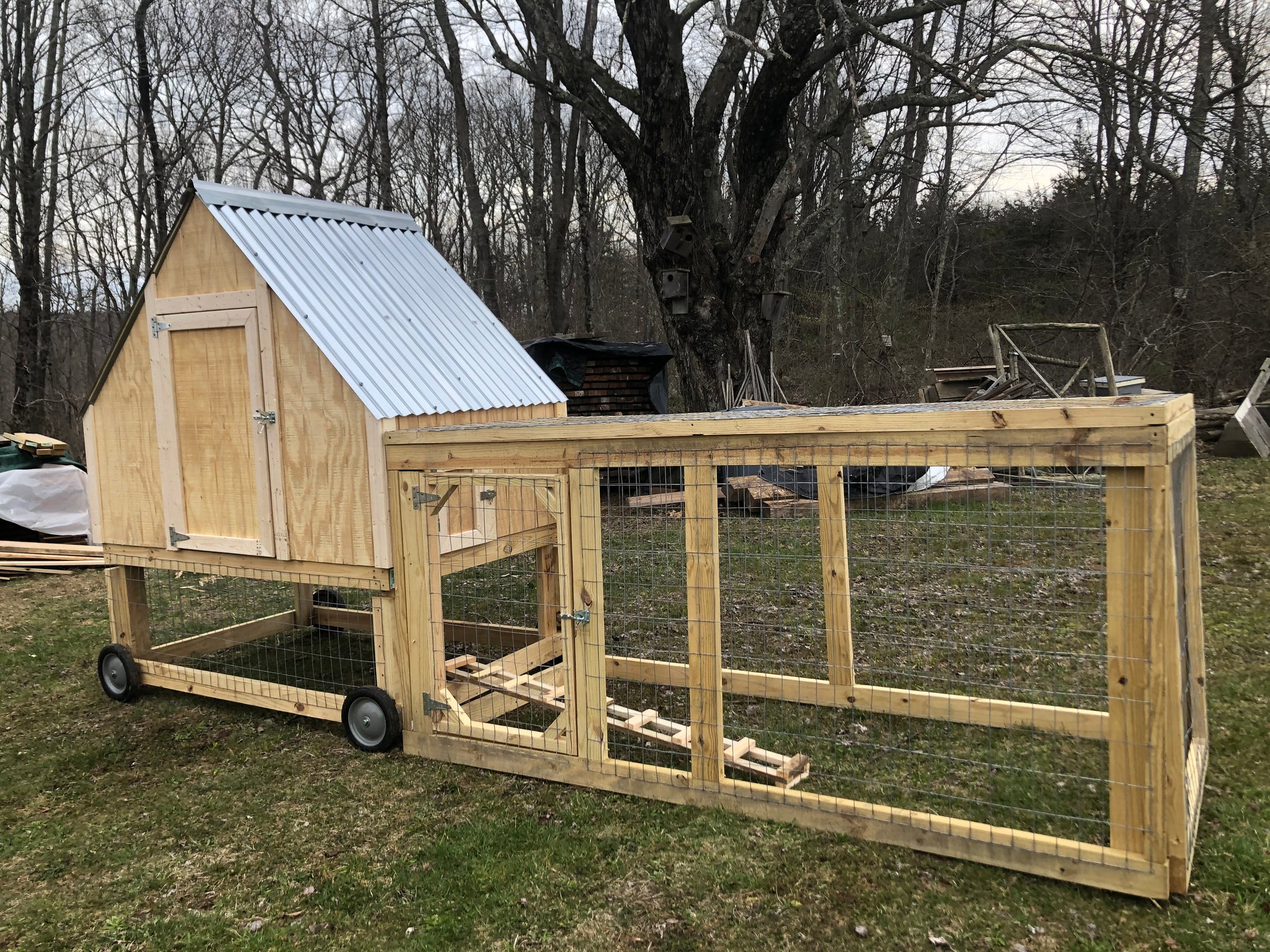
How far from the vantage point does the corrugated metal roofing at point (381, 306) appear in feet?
Answer: 16.4

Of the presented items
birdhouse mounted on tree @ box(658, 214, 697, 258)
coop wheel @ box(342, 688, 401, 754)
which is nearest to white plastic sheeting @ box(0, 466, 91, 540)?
birdhouse mounted on tree @ box(658, 214, 697, 258)

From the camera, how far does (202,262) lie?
5.33 meters

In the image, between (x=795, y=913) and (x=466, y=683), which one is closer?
(x=795, y=913)

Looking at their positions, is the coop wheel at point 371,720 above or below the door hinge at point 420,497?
below

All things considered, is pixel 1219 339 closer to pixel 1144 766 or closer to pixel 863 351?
pixel 863 351

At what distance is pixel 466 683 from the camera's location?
5.35 m

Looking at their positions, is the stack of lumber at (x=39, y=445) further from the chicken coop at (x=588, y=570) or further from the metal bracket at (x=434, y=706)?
the metal bracket at (x=434, y=706)

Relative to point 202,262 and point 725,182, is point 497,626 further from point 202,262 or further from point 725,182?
point 725,182

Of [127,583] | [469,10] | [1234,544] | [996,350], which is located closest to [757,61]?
[469,10]

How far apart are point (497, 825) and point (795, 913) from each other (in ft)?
4.73

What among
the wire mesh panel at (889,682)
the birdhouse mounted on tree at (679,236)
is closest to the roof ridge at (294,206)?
the wire mesh panel at (889,682)

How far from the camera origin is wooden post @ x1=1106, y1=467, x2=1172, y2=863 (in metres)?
3.15

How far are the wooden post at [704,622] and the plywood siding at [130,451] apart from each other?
3.62 m

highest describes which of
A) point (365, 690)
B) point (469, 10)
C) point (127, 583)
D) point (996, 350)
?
point (469, 10)
